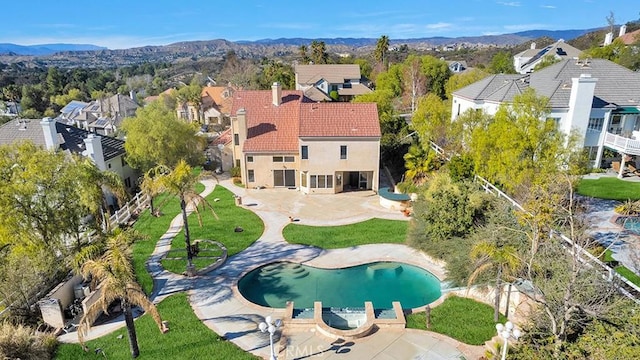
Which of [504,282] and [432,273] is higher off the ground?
[504,282]

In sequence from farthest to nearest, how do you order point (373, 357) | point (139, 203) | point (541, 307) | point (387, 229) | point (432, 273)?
point (139, 203) < point (387, 229) < point (432, 273) < point (373, 357) < point (541, 307)

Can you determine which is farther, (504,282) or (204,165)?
(204,165)

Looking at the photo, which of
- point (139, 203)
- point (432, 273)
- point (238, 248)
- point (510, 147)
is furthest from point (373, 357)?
point (139, 203)

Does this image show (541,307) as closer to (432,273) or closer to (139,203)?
(432,273)

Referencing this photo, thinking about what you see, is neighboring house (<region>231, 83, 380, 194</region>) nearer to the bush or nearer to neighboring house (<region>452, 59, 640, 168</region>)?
neighboring house (<region>452, 59, 640, 168</region>)

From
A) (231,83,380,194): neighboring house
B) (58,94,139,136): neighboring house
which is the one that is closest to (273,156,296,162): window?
(231,83,380,194): neighboring house

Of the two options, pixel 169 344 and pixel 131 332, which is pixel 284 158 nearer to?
pixel 169 344

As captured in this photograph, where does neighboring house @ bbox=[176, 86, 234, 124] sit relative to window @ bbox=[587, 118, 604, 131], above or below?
below

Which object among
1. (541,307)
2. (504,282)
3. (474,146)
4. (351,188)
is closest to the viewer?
(541,307)
